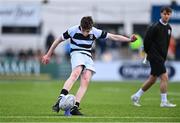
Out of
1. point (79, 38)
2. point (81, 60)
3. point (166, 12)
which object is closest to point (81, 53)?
point (81, 60)

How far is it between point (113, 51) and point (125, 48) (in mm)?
622

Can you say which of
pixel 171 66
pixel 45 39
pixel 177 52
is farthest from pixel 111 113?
pixel 45 39

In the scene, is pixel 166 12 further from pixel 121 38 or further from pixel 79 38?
pixel 79 38

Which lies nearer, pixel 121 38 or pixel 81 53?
pixel 81 53

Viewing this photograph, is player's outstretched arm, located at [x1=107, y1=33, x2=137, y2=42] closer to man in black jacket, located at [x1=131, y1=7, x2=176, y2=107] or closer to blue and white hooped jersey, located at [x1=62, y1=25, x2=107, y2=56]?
blue and white hooped jersey, located at [x1=62, y1=25, x2=107, y2=56]

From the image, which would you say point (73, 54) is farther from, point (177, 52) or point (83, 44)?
point (177, 52)

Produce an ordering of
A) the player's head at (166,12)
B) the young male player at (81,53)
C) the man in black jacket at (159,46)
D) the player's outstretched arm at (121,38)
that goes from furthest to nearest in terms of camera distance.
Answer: the man in black jacket at (159,46) < the player's head at (166,12) < the player's outstretched arm at (121,38) < the young male player at (81,53)

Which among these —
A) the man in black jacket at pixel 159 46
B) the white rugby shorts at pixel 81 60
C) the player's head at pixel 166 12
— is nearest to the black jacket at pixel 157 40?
the man in black jacket at pixel 159 46

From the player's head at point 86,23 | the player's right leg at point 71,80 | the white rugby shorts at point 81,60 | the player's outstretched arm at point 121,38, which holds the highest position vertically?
the player's head at point 86,23

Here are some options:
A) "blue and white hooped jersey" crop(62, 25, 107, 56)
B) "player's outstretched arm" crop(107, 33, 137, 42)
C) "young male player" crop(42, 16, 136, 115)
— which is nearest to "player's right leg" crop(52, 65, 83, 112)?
"young male player" crop(42, 16, 136, 115)

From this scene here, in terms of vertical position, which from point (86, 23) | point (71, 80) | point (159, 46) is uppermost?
point (86, 23)

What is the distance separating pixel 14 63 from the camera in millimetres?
35375

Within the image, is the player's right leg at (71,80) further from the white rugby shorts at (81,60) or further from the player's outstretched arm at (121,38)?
the player's outstretched arm at (121,38)

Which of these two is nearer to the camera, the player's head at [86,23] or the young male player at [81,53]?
the player's head at [86,23]
